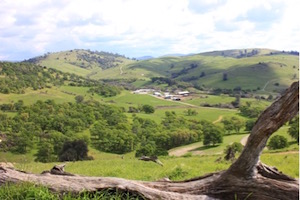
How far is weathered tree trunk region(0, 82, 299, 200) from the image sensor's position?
6.15 m

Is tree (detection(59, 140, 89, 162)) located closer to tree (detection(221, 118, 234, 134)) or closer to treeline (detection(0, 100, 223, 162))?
treeline (detection(0, 100, 223, 162))

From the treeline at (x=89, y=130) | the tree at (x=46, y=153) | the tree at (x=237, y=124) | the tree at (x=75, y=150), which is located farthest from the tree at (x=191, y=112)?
the tree at (x=75, y=150)

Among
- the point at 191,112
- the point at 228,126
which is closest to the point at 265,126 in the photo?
the point at 228,126

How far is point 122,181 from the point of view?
7.12 m

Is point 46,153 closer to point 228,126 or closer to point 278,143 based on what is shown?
point 278,143

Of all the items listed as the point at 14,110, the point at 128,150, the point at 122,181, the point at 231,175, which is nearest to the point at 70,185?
the point at 122,181

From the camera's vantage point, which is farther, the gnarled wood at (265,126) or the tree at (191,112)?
the tree at (191,112)

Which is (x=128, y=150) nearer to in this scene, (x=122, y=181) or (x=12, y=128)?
(x=12, y=128)

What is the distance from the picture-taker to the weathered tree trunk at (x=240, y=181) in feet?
20.2

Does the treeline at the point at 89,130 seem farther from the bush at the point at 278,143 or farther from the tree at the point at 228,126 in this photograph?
the bush at the point at 278,143

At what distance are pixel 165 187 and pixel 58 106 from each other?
546 feet

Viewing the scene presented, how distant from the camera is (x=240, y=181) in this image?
22.4ft

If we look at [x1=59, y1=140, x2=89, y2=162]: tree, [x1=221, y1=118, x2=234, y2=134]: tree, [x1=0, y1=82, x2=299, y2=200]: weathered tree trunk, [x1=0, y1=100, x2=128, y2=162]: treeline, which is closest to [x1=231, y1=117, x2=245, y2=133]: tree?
[x1=221, y1=118, x2=234, y2=134]: tree

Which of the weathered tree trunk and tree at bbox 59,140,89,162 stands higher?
the weathered tree trunk
